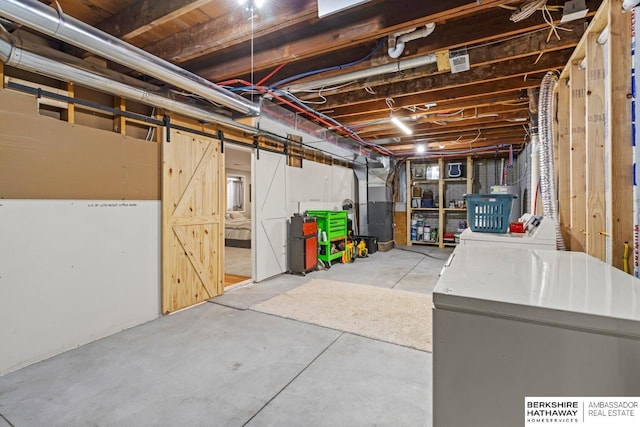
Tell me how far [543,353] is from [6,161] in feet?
10.8

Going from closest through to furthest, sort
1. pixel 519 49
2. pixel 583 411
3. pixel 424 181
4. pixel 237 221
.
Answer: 1. pixel 583 411
2. pixel 519 49
3. pixel 237 221
4. pixel 424 181

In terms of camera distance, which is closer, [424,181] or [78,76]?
[78,76]

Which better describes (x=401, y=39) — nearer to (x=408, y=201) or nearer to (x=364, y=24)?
(x=364, y=24)

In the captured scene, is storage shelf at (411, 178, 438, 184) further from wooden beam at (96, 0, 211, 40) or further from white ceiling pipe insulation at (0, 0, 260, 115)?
wooden beam at (96, 0, 211, 40)

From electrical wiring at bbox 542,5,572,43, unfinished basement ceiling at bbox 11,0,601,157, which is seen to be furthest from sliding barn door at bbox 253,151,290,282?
electrical wiring at bbox 542,5,572,43

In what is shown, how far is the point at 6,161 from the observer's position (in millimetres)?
2197

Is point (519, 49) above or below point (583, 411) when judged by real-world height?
above

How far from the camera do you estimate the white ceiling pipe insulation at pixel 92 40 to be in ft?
5.49

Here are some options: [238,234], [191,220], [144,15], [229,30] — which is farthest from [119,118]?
[238,234]

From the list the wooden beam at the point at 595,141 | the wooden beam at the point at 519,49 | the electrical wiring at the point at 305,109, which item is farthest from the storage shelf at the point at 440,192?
the wooden beam at the point at 595,141

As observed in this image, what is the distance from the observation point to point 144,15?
2.31 meters

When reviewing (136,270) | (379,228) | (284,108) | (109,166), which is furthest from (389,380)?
(379,228)

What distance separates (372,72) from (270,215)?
105 inches

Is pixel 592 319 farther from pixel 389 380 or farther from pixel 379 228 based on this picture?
pixel 379 228
